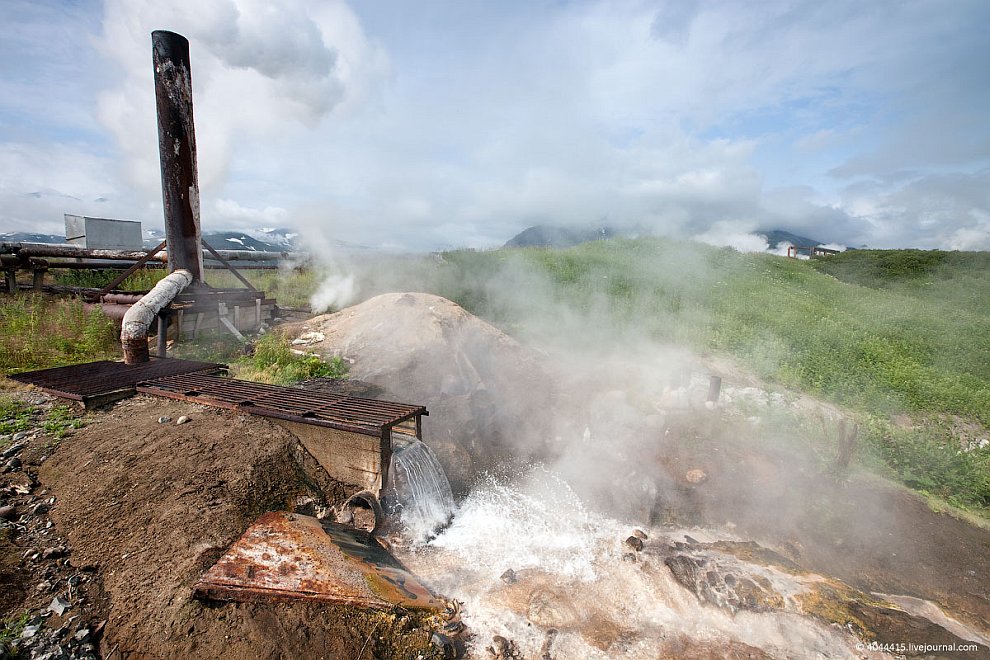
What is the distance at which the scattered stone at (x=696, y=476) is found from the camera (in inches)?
228

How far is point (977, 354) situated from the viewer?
10258 millimetres

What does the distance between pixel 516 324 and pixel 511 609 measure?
8.29m

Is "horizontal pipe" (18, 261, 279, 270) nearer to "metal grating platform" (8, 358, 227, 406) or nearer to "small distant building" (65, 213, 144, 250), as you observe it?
"small distant building" (65, 213, 144, 250)

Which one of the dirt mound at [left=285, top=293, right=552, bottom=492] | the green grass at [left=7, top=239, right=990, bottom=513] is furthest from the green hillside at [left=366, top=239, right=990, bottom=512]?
the dirt mound at [left=285, top=293, right=552, bottom=492]

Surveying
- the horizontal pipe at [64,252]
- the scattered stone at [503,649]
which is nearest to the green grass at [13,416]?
the horizontal pipe at [64,252]

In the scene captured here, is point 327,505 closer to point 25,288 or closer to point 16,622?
point 16,622

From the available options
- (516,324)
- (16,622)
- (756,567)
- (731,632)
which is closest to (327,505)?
(16,622)

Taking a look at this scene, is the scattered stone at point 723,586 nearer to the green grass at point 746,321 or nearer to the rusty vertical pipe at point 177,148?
the green grass at point 746,321

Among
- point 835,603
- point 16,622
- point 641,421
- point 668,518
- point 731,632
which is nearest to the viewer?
point 16,622

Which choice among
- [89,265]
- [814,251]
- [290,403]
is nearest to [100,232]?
[89,265]

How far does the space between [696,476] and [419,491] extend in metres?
3.58

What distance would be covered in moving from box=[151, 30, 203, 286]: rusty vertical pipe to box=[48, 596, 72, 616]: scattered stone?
20.0 feet

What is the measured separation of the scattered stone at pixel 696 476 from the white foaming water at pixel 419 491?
3.09 metres

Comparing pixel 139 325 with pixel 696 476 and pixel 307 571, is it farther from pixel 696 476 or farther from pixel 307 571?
pixel 696 476
